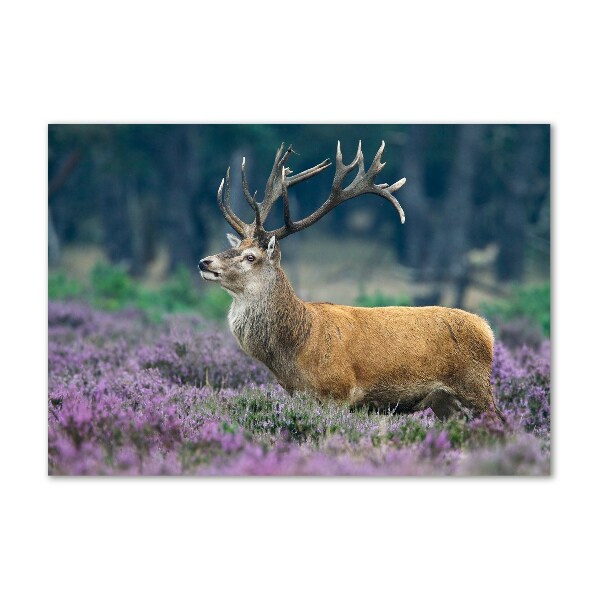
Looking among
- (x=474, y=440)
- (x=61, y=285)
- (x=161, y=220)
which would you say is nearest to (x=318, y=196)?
(x=161, y=220)

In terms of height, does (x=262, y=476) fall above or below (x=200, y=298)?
below

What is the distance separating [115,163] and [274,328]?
28.8 ft

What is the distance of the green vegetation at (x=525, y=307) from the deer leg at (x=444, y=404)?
431 centimetres

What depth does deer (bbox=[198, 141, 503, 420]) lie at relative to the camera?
594 centimetres

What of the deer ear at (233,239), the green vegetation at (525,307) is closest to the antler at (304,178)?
the deer ear at (233,239)

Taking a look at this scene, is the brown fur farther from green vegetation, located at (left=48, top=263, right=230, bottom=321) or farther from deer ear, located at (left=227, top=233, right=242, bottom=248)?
green vegetation, located at (left=48, top=263, right=230, bottom=321)

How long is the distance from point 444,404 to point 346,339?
0.80 meters

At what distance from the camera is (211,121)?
668 centimetres

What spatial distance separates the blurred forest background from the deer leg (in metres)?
4.15

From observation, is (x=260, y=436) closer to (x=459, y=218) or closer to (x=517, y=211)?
(x=517, y=211)

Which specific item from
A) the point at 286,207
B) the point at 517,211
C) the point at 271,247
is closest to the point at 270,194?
the point at 286,207

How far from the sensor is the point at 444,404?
6.21 metres

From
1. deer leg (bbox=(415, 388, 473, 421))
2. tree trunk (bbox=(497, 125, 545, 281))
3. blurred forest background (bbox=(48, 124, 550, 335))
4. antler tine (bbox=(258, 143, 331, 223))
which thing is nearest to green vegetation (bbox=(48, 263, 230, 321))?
blurred forest background (bbox=(48, 124, 550, 335))

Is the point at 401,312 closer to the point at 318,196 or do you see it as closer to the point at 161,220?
the point at 161,220
